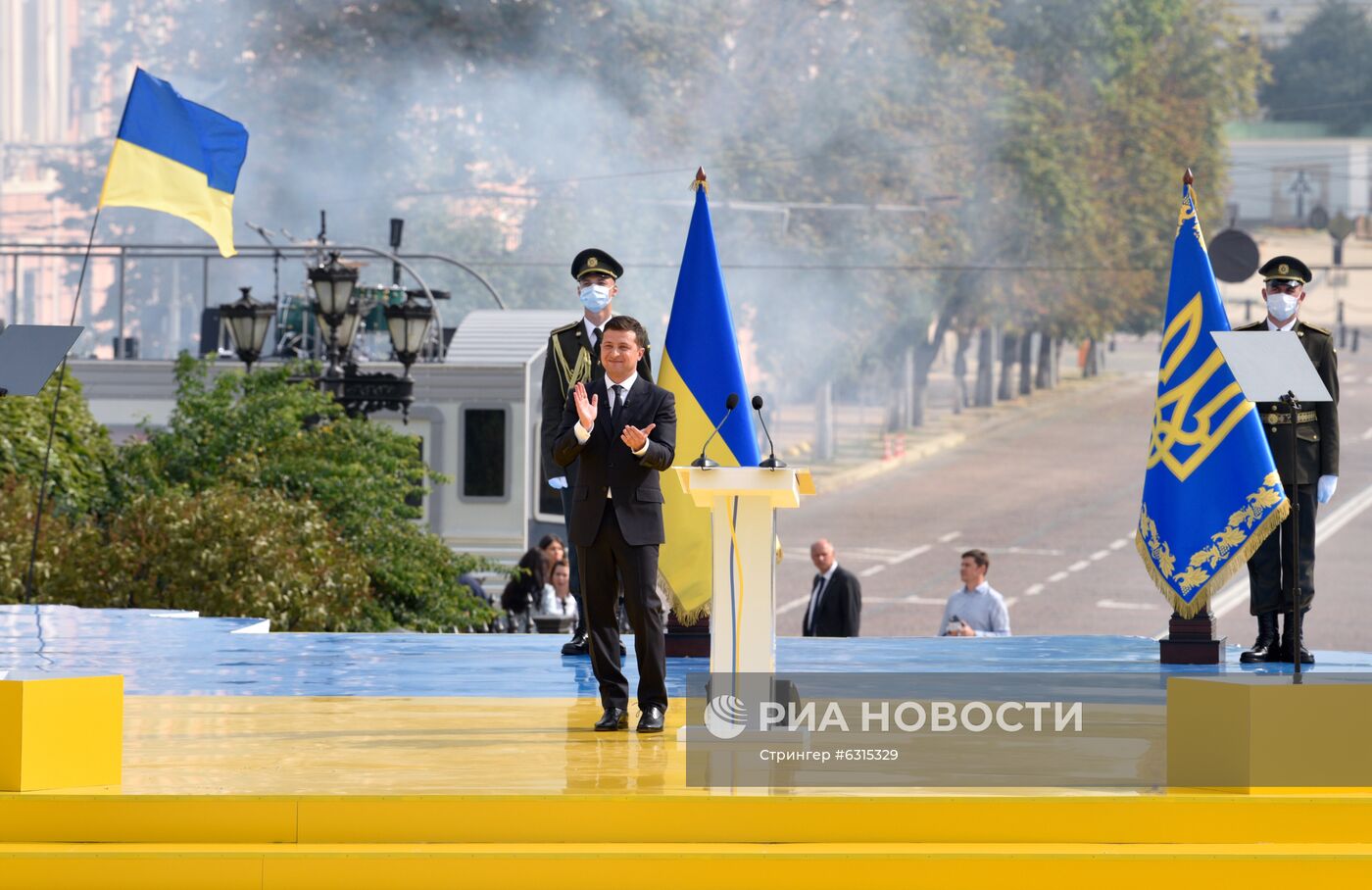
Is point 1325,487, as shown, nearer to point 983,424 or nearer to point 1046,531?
point 1046,531

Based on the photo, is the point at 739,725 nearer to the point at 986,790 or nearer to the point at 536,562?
the point at 986,790

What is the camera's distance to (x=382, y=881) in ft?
22.7

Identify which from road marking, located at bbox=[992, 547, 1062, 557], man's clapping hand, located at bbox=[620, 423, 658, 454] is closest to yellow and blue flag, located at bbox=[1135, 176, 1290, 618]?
man's clapping hand, located at bbox=[620, 423, 658, 454]

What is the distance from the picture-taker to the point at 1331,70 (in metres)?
81.1

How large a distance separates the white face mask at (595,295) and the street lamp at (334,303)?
11426 millimetres

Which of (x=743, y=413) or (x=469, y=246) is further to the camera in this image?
(x=469, y=246)

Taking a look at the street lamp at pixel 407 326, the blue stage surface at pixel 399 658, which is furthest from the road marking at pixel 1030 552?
the blue stage surface at pixel 399 658

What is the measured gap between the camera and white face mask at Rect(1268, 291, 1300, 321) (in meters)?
10.5

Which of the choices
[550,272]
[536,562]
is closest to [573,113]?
[550,272]

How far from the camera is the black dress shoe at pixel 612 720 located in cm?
898

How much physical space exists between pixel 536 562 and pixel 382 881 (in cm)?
1311

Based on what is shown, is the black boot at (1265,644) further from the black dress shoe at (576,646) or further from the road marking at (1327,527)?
the road marking at (1327,527)

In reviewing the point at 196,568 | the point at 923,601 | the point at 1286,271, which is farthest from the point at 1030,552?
the point at 1286,271

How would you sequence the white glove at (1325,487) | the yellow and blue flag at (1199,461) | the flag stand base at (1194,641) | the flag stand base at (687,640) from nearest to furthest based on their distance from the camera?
the white glove at (1325,487), the yellow and blue flag at (1199,461), the flag stand base at (1194,641), the flag stand base at (687,640)
